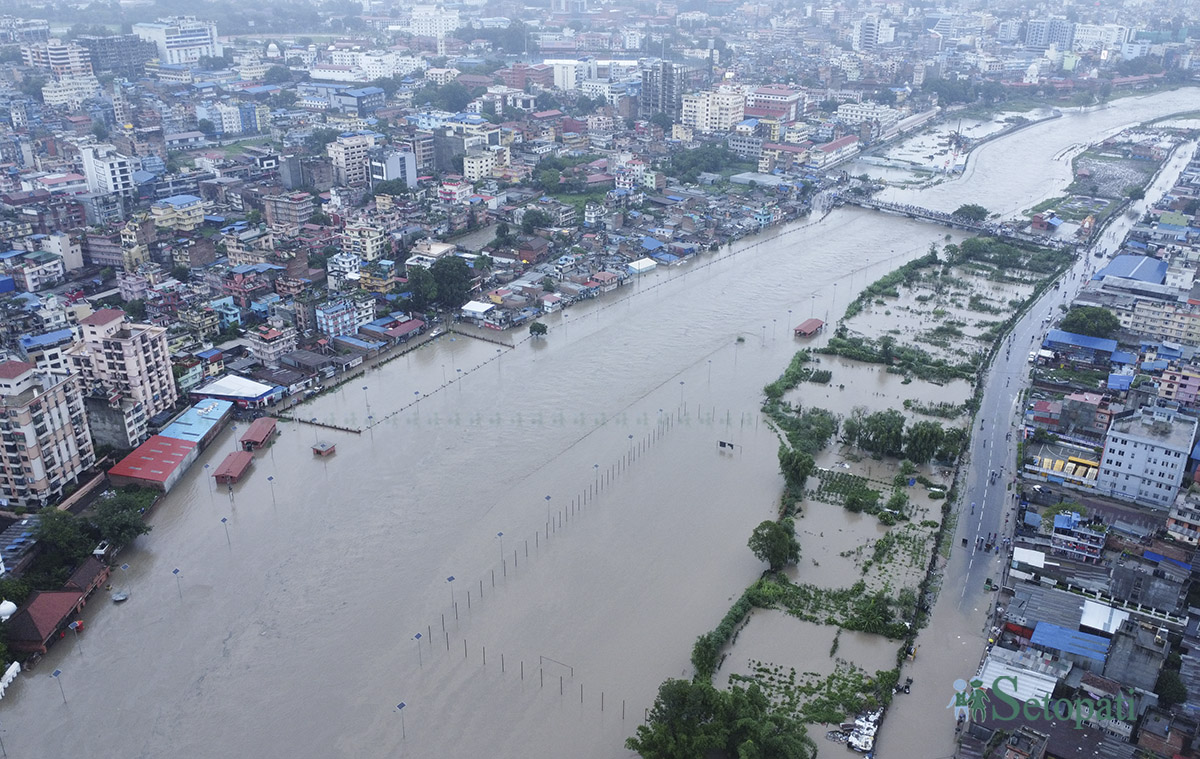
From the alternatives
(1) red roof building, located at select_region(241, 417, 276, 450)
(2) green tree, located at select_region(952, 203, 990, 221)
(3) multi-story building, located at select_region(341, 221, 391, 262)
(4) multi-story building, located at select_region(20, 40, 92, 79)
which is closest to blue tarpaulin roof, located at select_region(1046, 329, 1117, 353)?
(2) green tree, located at select_region(952, 203, 990, 221)

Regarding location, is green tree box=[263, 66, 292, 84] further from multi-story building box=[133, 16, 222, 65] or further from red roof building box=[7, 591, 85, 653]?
red roof building box=[7, 591, 85, 653]

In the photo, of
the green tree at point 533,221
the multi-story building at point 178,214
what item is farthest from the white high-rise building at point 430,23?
the green tree at point 533,221

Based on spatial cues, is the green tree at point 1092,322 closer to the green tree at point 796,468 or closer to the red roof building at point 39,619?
the green tree at point 796,468

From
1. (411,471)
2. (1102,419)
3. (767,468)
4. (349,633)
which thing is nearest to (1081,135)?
(1102,419)

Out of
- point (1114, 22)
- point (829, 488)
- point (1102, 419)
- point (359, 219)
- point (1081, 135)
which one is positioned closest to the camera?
point (829, 488)

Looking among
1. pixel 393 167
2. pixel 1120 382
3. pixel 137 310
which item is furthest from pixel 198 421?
pixel 1120 382

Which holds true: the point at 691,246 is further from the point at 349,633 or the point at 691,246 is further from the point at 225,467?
the point at 349,633

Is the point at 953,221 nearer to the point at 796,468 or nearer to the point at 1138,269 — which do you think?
the point at 1138,269
